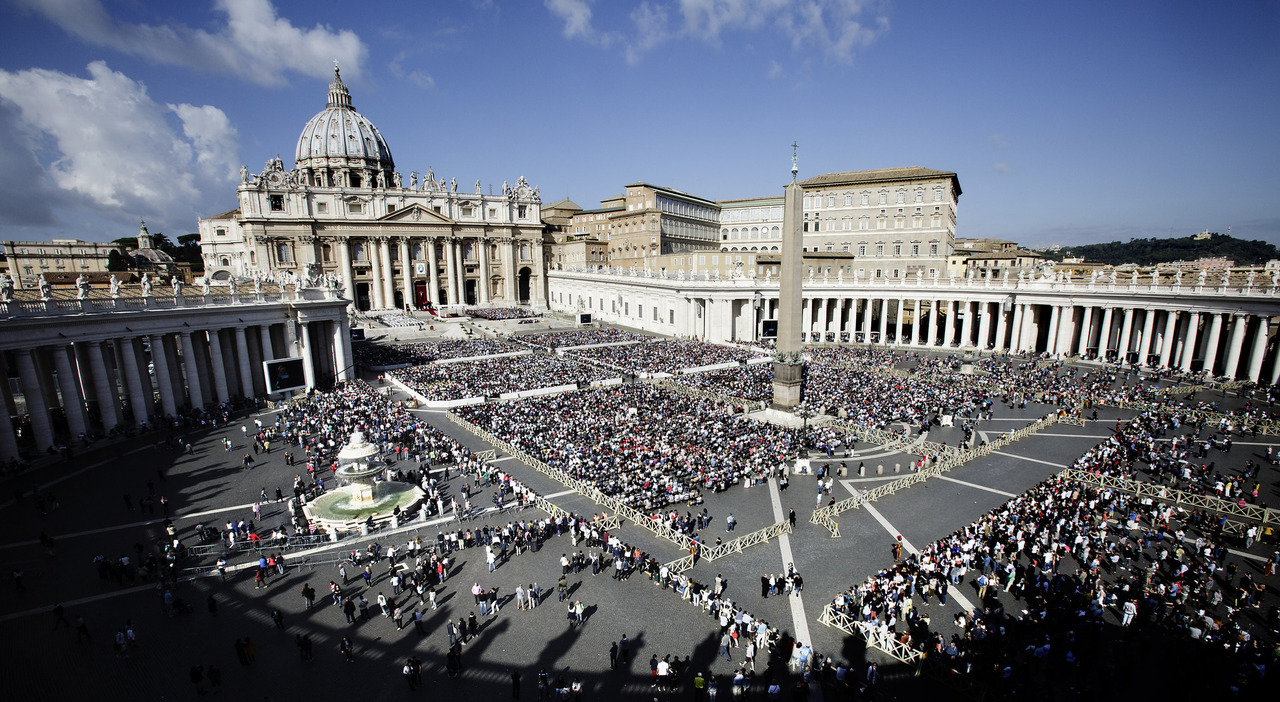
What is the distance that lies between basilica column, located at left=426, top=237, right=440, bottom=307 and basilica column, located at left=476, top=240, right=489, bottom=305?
6347 millimetres

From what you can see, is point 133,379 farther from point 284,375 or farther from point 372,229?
point 372,229

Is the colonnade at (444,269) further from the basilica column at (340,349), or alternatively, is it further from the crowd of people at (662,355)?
the crowd of people at (662,355)

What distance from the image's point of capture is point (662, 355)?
143 feet

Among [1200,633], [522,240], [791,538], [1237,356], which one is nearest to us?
[1200,633]

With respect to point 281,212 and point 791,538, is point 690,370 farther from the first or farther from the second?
point 281,212

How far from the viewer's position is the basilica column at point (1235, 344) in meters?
35.2

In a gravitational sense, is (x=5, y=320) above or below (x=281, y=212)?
below

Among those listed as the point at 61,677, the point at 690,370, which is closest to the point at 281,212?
the point at 690,370

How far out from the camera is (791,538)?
17078mm

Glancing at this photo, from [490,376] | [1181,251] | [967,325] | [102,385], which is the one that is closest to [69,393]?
[102,385]

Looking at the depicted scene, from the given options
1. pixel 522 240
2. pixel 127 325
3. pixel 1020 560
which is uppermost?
pixel 522 240

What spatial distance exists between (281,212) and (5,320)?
54.1 m

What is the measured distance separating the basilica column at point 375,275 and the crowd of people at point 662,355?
45004 millimetres

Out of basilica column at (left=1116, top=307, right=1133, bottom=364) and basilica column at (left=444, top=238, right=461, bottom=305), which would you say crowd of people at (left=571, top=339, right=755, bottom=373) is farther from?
basilica column at (left=444, top=238, right=461, bottom=305)
